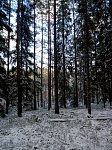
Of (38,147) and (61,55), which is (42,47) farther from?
(38,147)

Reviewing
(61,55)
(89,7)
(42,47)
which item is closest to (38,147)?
(89,7)

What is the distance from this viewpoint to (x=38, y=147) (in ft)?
38.8

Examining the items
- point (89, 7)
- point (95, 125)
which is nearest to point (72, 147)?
point (95, 125)

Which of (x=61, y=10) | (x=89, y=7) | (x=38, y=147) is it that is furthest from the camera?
(x=61, y=10)

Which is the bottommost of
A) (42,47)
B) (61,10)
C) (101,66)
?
(101,66)

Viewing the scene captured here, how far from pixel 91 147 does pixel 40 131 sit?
3.82 metres

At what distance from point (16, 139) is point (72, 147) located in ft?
10.8

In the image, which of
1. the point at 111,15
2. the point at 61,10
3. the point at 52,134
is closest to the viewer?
the point at 52,134

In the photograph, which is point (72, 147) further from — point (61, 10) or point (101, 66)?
point (61, 10)

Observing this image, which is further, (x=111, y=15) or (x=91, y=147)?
(x=111, y=15)

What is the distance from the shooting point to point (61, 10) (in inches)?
1225

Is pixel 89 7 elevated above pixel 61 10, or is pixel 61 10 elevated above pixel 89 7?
pixel 61 10

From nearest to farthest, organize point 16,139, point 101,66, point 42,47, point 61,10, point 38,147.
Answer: point 38,147, point 16,139, point 101,66, point 61,10, point 42,47

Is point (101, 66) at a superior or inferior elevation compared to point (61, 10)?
inferior
